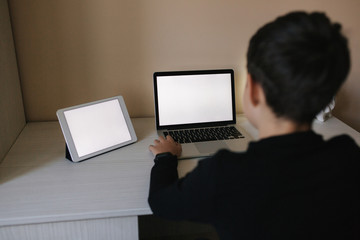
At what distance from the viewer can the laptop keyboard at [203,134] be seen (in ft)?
3.95

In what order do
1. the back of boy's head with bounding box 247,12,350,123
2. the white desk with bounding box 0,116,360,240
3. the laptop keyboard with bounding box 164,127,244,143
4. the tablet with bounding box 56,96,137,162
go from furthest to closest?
the laptop keyboard with bounding box 164,127,244,143, the tablet with bounding box 56,96,137,162, the white desk with bounding box 0,116,360,240, the back of boy's head with bounding box 247,12,350,123

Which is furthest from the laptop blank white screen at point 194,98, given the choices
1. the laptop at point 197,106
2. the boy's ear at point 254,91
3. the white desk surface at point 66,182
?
the boy's ear at point 254,91

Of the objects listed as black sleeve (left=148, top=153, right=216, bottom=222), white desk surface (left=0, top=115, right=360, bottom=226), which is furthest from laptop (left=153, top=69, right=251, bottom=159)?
black sleeve (left=148, top=153, right=216, bottom=222)

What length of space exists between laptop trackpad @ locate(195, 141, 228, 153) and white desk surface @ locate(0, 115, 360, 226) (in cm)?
8

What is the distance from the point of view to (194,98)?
1.30 m

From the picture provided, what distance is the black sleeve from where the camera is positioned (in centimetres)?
63

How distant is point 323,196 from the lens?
596 millimetres

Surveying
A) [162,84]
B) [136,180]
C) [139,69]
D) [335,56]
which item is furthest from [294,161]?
[139,69]

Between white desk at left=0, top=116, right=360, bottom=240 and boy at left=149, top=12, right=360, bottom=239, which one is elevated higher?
Answer: boy at left=149, top=12, right=360, bottom=239

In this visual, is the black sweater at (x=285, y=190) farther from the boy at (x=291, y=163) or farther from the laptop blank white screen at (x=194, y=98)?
the laptop blank white screen at (x=194, y=98)

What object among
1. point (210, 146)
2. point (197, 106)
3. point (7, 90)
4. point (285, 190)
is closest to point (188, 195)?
point (285, 190)

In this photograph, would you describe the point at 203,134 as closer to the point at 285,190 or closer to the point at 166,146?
the point at 166,146

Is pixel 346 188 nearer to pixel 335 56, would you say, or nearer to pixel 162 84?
pixel 335 56

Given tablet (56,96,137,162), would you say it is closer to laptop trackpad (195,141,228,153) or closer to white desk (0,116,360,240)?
white desk (0,116,360,240)
